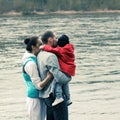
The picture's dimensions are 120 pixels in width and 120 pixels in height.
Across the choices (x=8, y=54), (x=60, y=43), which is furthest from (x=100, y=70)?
(x=60, y=43)

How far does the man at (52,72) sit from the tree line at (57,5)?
433 feet

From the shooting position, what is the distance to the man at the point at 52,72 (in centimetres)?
814

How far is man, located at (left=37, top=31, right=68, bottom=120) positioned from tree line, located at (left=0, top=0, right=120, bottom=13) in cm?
13203

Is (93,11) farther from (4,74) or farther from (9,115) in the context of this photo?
(9,115)

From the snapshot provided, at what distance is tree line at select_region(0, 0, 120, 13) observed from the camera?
143 meters

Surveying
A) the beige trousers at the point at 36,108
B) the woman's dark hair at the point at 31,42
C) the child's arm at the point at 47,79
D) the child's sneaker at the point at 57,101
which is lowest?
the beige trousers at the point at 36,108

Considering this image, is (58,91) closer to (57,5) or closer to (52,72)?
(52,72)

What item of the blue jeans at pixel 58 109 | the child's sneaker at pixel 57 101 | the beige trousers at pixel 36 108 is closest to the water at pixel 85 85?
the beige trousers at pixel 36 108

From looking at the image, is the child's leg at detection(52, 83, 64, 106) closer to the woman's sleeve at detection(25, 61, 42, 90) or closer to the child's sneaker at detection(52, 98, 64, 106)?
the child's sneaker at detection(52, 98, 64, 106)

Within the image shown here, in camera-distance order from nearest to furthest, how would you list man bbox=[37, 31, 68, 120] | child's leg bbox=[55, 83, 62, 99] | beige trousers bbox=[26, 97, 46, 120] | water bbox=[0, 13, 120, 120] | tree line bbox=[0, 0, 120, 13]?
man bbox=[37, 31, 68, 120] → child's leg bbox=[55, 83, 62, 99] → beige trousers bbox=[26, 97, 46, 120] → water bbox=[0, 13, 120, 120] → tree line bbox=[0, 0, 120, 13]

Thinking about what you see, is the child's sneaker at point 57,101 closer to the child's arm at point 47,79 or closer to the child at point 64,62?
the child at point 64,62

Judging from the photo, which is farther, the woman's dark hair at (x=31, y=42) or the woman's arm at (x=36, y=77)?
the woman's dark hair at (x=31, y=42)

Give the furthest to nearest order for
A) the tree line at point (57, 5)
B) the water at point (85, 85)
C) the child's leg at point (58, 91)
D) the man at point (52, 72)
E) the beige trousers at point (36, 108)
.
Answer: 1. the tree line at point (57, 5)
2. the water at point (85, 85)
3. the beige trousers at point (36, 108)
4. the child's leg at point (58, 91)
5. the man at point (52, 72)

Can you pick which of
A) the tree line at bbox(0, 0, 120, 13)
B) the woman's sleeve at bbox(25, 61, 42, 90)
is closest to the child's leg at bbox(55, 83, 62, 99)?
the woman's sleeve at bbox(25, 61, 42, 90)
